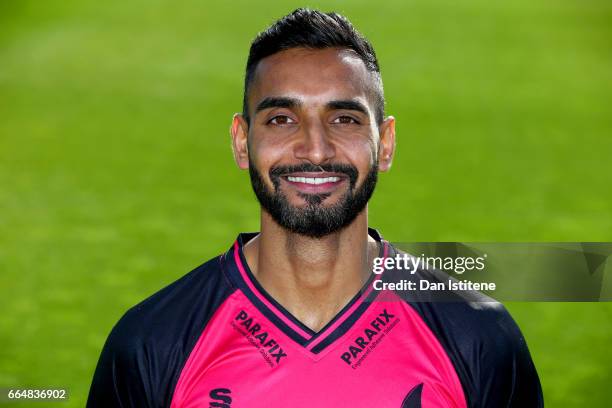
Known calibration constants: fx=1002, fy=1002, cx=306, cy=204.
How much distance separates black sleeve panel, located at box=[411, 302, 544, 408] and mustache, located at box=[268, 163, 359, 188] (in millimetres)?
648

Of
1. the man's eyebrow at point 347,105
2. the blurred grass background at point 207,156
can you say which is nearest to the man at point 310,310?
the man's eyebrow at point 347,105

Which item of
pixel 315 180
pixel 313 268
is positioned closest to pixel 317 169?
pixel 315 180

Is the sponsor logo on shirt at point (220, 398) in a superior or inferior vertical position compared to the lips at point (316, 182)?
inferior

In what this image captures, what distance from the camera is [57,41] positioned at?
923 inches

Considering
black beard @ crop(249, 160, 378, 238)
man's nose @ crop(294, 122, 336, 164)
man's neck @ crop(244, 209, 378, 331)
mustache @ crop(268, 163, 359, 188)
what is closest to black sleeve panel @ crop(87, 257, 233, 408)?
man's neck @ crop(244, 209, 378, 331)

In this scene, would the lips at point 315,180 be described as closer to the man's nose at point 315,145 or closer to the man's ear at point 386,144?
the man's nose at point 315,145

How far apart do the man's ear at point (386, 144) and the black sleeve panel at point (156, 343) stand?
82 centimetres

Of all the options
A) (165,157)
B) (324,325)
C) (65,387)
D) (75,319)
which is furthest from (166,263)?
(324,325)

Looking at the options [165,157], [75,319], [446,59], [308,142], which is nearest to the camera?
[308,142]

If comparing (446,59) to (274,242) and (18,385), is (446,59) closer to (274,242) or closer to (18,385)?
(18,385)

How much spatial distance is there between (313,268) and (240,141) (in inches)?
25.3

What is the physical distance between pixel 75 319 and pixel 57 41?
43.7ft

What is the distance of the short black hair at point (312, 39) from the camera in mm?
4082

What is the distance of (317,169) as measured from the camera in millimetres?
3805
